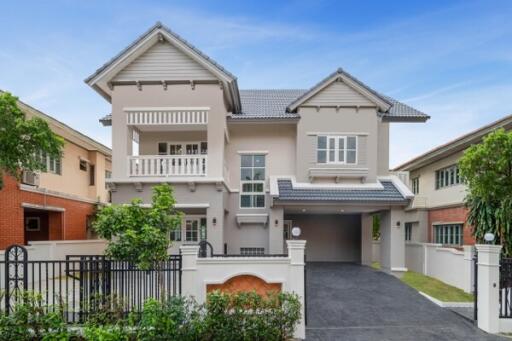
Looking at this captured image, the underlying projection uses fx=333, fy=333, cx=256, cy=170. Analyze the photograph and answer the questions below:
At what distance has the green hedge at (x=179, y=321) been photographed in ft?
22.1

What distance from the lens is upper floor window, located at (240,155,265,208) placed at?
1528 cm

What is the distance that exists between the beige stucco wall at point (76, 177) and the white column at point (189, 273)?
11.7 meters

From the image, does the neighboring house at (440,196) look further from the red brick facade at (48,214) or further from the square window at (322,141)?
the red brick facade at (48,214)

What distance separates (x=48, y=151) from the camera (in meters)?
7.85

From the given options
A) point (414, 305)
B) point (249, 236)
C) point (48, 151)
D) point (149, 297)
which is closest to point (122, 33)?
point (48, 151)

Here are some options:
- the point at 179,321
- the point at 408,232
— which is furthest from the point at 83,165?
the point at 408,232

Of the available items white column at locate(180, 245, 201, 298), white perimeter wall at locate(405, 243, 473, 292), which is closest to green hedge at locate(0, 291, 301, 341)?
white column at locate(180, 245, 201, 298)

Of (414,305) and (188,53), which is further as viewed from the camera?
(188,53)

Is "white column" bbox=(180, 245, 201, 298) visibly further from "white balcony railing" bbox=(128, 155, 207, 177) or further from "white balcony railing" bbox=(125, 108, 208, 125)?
"white balcony railing" bbox=(125, 108, 208, 125)

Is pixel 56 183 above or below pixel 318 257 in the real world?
above

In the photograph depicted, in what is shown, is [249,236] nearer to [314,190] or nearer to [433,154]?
[314,190]

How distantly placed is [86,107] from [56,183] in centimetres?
423

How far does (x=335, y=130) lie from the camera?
48.0 feet

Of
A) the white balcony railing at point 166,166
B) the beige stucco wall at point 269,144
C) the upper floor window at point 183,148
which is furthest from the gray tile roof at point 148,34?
the upper floor window at point 183,148
